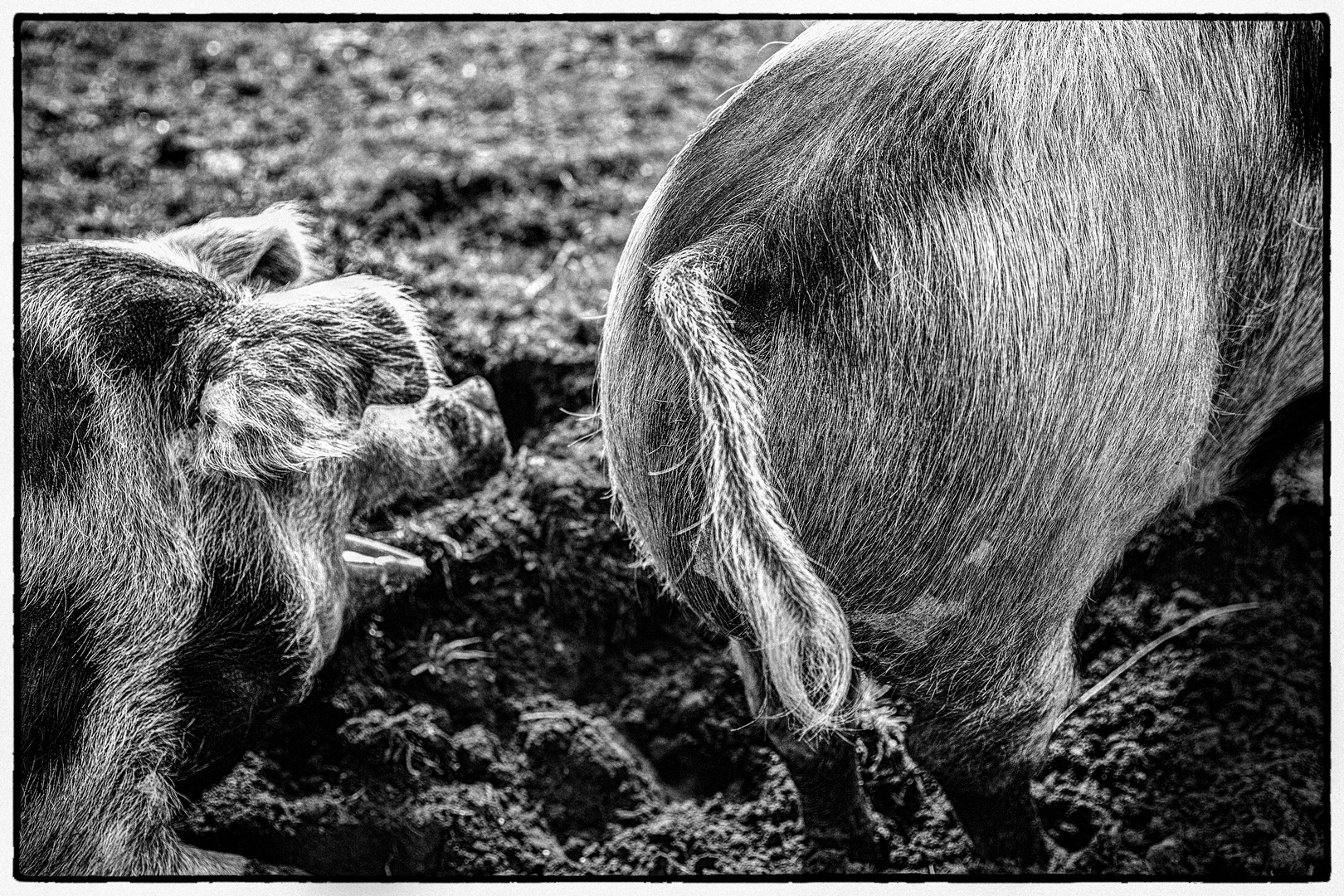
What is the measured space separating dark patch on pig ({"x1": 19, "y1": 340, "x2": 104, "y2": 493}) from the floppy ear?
0.09 metres

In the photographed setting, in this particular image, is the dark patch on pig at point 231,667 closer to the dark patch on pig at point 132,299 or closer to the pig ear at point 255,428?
the pig ear at point 255,428

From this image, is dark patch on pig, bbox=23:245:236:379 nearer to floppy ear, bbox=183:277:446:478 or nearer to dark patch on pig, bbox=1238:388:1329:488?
floppy ear, bbox=183:277:446:478

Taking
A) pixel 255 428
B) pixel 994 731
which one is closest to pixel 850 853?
pixel 994 731

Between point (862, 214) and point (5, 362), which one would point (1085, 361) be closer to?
point (862, 214)

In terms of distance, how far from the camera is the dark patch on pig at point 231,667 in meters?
0.83

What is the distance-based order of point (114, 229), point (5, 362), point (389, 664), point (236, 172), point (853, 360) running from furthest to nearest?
point (236, 172)
point (114, 229)
point (389, 664)
point (5, 362)
point (853, 360)

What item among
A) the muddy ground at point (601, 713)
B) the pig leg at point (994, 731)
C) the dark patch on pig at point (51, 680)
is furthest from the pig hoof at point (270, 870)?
the pig leg at point (994, 731)

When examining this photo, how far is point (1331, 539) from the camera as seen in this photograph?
927 mm

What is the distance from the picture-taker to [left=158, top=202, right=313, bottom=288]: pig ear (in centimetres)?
88

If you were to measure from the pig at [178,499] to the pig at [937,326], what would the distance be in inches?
9.3

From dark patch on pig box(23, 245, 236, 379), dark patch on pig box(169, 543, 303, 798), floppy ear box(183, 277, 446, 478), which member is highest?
dark patch on pig box(23, 245, 236, 379)

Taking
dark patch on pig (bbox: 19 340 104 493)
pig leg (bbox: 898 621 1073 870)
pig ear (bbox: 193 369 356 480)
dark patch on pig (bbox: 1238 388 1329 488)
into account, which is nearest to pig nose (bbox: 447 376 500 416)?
pig ear (bbox: 193 369 356 480)
